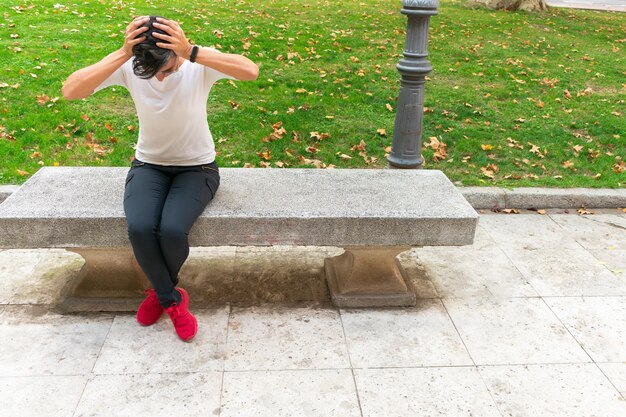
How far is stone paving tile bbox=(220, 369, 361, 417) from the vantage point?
2.91m

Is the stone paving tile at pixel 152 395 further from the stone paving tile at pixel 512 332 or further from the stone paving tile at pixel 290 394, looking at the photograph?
the stone paving tile at pixel 512 332

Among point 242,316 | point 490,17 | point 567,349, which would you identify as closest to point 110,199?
point 242,316

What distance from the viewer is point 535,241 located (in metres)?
4.87

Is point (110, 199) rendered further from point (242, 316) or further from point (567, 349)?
point (567, 349)

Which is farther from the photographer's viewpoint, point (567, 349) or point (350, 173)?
point (350, 173)

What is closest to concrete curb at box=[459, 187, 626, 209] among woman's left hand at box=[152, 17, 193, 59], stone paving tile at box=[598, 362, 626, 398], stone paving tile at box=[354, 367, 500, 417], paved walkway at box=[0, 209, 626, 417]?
paved walkway at box=[0, 209, 626, 417]

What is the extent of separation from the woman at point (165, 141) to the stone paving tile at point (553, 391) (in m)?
1.75

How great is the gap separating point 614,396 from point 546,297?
101cm

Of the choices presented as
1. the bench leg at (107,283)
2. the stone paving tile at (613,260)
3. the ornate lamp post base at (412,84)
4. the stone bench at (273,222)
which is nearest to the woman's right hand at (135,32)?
the stone bench at (273,222)

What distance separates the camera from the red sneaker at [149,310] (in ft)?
11.7

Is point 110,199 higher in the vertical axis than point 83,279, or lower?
higher

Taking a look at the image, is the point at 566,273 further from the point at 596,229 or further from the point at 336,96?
the point at 336,96

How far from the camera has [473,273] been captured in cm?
434

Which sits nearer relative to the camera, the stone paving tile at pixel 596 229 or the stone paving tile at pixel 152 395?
the stone paving tile at pixel 152 395
